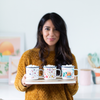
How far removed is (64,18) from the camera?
1.72 metres

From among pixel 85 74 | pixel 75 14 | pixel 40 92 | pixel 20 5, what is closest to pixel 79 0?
pixel 75 14

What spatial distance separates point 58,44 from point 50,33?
0.45ft

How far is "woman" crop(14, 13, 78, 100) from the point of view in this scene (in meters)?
0.96

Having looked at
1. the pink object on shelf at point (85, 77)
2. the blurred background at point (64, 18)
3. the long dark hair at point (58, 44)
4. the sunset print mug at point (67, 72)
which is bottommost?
the pink object on shelf at point (85, 77)

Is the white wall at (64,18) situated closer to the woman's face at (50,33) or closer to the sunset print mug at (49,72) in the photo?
the woman's face at (50,33)

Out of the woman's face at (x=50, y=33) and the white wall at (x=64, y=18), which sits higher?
the white wall at (x=64, y=18)

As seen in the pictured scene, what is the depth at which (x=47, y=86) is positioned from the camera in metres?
0.98

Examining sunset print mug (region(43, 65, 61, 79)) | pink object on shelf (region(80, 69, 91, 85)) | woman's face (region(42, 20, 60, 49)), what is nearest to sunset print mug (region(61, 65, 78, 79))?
sunset print mug (region(43, 65, 61, 79))

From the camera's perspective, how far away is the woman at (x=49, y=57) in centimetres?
96

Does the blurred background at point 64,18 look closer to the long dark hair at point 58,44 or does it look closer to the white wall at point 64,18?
the white wall at point 64,18

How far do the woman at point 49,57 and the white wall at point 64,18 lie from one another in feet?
2.22

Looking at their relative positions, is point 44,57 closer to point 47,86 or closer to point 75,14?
point 47,86

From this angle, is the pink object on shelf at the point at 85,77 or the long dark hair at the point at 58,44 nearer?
the long dark hair at the point at 58,44

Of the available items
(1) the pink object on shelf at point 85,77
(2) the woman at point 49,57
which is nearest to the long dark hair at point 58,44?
(2) the woman at point 49,57
